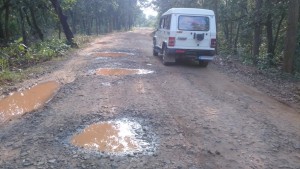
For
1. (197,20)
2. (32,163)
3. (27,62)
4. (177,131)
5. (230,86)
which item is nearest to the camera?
(32,163)

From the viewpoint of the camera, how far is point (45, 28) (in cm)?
Answer: 2969

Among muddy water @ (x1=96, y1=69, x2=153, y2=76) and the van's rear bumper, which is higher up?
the van's rear bumper

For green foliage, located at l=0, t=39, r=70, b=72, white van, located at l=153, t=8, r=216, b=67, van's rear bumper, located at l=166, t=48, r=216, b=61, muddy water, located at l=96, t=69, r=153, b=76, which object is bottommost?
muddy water, located at l=96, t=69, r=153, b=76

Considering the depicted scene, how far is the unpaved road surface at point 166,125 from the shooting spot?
4.29m

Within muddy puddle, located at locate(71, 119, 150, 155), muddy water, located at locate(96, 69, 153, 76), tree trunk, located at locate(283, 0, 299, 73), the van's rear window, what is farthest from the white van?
muddy puddle, located at locate(71, 119, 150, 155)

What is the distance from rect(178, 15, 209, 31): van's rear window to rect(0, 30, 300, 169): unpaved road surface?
122 inches

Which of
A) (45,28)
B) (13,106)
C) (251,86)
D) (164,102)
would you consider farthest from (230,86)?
(45,28)

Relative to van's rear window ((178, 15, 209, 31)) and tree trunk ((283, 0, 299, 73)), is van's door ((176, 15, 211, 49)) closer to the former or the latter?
van's rear window ((178, 15, 209, 31))

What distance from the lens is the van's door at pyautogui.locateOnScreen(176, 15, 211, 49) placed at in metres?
11.9

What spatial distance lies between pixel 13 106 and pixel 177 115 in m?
3.63

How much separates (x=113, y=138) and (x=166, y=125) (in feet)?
3.36

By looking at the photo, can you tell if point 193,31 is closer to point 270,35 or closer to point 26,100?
point 26,100

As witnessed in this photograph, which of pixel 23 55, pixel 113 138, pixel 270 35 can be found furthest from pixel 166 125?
pixel 270 35

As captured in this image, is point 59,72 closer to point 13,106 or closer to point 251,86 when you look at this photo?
point 13,106
